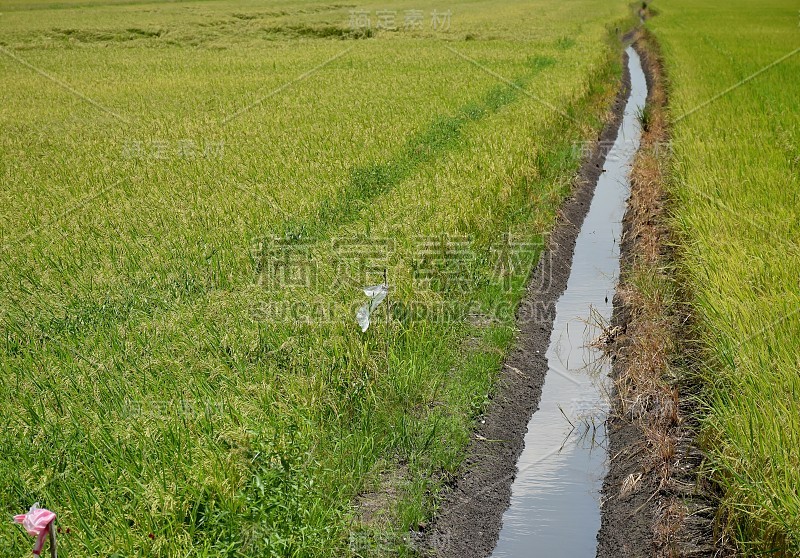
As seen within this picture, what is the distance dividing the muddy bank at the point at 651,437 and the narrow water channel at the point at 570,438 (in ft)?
0.29

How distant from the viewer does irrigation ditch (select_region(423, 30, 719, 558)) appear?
3197mm

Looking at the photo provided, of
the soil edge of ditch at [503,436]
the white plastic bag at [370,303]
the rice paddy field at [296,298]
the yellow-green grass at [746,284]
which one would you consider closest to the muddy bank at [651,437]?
the yellow-green grass at [746,284]

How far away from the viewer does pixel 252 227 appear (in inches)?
209

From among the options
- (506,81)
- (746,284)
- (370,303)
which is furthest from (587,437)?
(506,81)

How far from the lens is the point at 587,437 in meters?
4.00

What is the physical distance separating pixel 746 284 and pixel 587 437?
1110 millimetres

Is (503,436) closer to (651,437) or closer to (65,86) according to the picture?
(651,437)

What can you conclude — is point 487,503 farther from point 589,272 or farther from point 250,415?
point 589,272

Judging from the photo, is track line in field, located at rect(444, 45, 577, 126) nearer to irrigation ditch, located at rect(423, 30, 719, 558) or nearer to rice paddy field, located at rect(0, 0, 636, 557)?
rice paddy field, located at rect(0, 0, 636, 557)

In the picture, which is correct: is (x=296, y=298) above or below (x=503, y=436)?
above

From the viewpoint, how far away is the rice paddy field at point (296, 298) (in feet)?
8.86

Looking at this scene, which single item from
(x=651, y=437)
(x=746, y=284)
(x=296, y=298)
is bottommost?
(x=651, y=437)

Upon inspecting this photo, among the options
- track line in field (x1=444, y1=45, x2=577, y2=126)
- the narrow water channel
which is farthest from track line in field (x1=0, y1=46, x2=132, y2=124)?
the narrow water channel

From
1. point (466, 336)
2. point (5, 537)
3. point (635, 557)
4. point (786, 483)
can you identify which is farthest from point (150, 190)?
point (786, 483)
